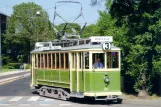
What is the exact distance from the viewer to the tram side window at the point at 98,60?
19184 mm

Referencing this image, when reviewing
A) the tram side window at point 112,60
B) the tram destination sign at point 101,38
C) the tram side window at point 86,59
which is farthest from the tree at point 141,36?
the tram side window at point 86,59

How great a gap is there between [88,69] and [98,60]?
619 millimetres

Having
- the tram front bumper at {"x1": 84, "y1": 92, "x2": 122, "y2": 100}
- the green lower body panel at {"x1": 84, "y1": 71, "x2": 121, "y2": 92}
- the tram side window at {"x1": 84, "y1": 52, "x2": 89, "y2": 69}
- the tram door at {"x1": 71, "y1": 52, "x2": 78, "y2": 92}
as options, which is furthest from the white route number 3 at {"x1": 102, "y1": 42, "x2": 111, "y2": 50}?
the tram front bumper at {"x1": 84, "y1": 92, "x2": 122, "y2": 100}

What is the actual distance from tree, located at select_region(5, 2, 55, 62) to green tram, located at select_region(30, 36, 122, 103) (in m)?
66.6

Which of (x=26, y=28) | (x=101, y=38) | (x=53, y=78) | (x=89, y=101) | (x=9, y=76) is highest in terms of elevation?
(x=26, y=28)

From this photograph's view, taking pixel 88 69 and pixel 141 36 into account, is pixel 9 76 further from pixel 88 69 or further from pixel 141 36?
pixel 88 69

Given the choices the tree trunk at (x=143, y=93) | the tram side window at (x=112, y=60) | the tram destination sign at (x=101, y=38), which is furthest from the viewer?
the tree trunk at (x=143, y=93)

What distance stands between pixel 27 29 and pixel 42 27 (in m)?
3.17

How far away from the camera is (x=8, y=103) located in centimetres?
2003

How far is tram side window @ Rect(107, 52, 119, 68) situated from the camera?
19.5 m

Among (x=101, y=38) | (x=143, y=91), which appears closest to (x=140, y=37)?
(x=101, y=38)

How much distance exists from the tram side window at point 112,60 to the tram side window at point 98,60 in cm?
28

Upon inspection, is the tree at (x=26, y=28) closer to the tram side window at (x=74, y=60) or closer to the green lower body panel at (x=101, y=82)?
the tram side window at (x=74, y=60)

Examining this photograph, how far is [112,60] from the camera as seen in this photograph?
19.7 meters
